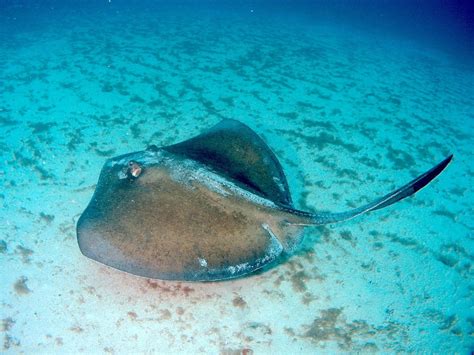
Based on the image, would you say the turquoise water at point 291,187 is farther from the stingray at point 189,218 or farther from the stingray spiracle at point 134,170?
the stingray spiracle at point 134,170

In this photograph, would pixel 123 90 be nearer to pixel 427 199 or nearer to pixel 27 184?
pixel 27 184

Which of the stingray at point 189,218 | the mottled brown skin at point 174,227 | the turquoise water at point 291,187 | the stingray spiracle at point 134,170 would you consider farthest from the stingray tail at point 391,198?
the stingray spiracle at point 134,170

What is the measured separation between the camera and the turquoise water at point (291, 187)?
301cm

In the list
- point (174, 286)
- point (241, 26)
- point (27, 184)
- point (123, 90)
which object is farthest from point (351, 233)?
point (241, 26)

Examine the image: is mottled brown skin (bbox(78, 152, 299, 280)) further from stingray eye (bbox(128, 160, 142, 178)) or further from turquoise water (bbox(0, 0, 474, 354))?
turquoise water (bbox(0, 0, 474, 354))

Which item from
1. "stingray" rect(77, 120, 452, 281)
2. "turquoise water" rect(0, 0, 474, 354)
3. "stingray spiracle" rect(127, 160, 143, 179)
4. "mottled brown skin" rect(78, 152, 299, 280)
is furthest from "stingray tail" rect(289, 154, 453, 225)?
"stingray spiracle" rect(127, 160, 143, 179)

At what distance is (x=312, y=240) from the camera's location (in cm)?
397

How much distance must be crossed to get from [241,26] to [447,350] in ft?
61.0

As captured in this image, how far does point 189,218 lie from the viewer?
9.20 feet

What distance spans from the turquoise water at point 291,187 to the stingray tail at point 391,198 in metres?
1.02

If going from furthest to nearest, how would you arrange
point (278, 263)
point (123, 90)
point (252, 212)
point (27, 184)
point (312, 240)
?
point (123, 90) → point (27, 184) → point (312, 240) → point (278, 263) → point (252, 212)

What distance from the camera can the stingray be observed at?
2557 mm

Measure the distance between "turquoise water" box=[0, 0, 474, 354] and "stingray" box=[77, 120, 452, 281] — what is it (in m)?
0.78

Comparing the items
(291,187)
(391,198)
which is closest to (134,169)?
(391,198)
